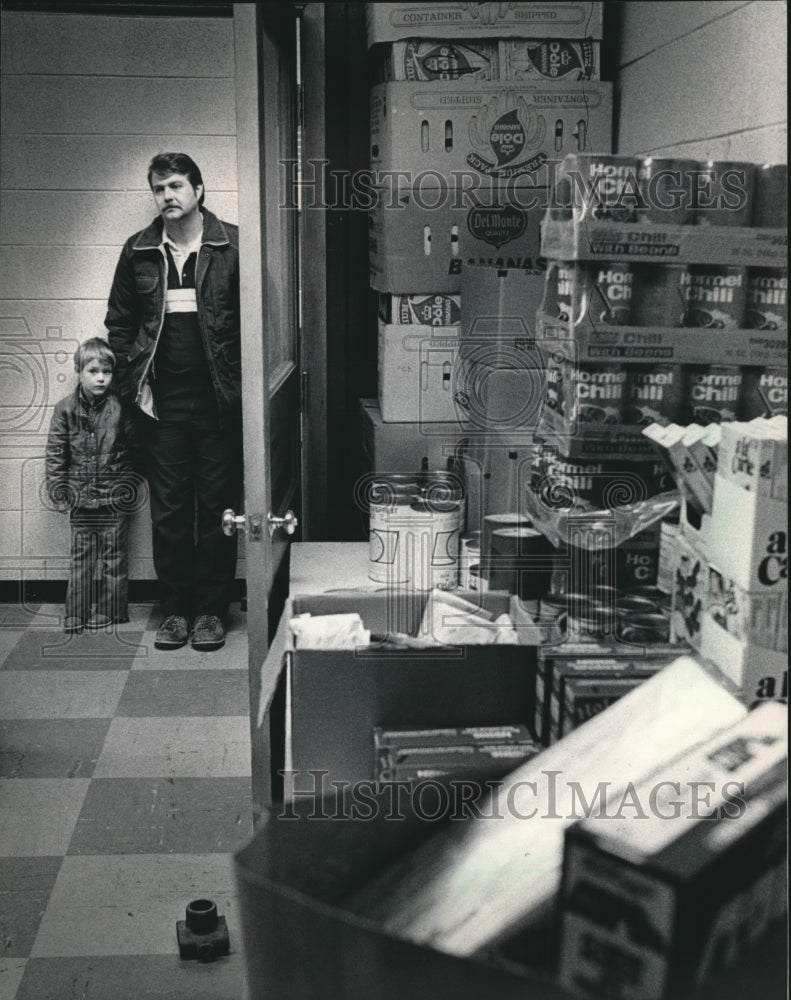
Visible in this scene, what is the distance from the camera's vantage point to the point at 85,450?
4.48m

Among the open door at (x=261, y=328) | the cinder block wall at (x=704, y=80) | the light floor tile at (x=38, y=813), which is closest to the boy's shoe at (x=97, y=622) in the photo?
the light floor tile at (x=38, y=813)

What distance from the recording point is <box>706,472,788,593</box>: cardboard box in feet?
4.47

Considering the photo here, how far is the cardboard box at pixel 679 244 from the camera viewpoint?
1.79m

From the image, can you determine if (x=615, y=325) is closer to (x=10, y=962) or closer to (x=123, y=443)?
(x=10, y=962)

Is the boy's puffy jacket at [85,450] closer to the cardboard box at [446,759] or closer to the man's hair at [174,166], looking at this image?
the man's hair at [174,166]

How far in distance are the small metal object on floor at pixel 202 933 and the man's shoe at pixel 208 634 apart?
185 cm

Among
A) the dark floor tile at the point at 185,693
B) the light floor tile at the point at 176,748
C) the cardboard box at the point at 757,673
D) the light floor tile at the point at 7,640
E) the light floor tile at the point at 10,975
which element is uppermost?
the cardboard box at the point at 757,673

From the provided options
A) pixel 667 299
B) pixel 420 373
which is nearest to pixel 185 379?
pixel 420 373

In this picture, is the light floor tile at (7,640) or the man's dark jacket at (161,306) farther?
the light floor tile at (7,640)

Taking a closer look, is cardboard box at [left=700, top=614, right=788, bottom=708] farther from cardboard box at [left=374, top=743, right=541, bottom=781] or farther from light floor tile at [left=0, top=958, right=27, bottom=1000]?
light floor tile at [left=0, top=958, right=27, bottom=1000]

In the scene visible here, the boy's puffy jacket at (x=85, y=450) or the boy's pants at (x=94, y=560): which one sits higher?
the boy's puffy jacket at (x=85, y=450)

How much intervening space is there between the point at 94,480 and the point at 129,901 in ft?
7.20

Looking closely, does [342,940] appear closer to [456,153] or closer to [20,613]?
[456,153]

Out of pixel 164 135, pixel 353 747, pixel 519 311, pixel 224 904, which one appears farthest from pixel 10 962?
pixel 164 135
